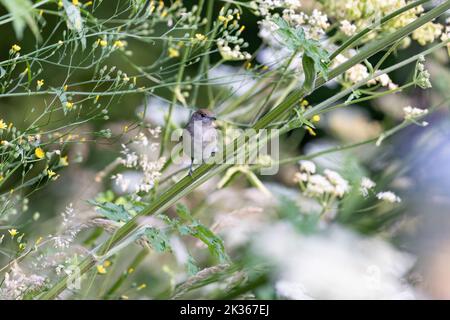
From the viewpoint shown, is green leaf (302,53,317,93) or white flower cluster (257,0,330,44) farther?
white flower cluster (257,0,330,44)

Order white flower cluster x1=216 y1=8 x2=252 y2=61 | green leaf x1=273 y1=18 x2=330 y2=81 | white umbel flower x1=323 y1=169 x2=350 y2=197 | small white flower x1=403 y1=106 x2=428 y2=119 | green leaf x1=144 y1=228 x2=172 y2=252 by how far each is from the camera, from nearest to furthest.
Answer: green leaf x1=273 y1=18 x2=330 y2=81 → green leaf x1=144 y1=228 x2=172 y2=252 → white flower cluster x1=216 y1=8 x2=252 y2=61 → small white flower x1=403 y1=106 x2=428 y2=119 → white umbel flower x1=323 y1=169 x2=350 y2=197

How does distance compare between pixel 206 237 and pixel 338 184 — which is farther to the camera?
pixel 338 184

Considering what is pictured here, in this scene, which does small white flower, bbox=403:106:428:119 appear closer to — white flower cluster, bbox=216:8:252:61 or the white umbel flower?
the white umbel flower

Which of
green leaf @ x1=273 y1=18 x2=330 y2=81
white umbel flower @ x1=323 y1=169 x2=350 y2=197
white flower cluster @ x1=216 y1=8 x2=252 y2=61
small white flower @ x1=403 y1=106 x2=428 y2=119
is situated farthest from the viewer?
white umbel flower @ x1=323 y1=169 x2=350 y2=197

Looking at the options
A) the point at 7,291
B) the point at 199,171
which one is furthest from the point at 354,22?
the point at 7,291

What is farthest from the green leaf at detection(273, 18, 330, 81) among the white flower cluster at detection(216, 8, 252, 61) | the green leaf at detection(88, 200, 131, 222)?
the green leaf at detection(88, 200, 131, 222)

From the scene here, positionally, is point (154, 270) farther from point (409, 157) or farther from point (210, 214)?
point (409, 157)

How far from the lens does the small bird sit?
209cm

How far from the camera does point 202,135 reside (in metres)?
2.12

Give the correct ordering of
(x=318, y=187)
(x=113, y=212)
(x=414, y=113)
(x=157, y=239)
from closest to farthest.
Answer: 1. (x=157, y=239)
2. (x=113, y=212)
3. (x=414, y=113)
4. (x=318, y=187)

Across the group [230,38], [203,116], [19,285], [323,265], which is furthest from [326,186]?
[19,285]

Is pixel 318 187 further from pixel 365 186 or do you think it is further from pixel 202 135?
pixel 202 135

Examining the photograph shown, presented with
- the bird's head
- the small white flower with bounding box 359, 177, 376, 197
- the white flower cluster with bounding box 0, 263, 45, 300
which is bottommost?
the white flower cluster with bounding box 0, 263, 45, 300

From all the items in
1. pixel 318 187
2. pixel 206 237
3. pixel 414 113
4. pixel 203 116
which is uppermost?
pixel 203 116
